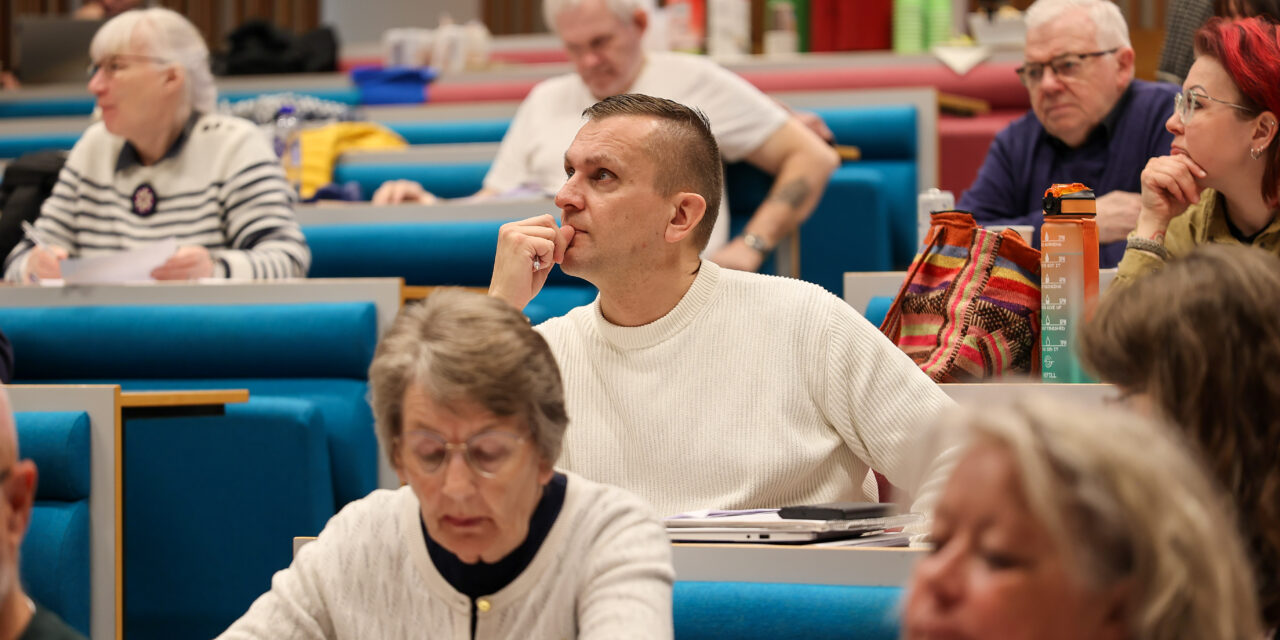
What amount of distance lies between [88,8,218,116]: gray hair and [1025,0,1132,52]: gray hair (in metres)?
1.81

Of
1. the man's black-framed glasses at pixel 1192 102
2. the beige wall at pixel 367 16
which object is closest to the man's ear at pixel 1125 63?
the man's black-framed glasses at pixel 1192 102

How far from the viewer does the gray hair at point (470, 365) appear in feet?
3.87

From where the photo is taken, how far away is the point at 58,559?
2.06 metres

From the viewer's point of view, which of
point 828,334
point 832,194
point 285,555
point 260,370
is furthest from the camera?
point 832,194

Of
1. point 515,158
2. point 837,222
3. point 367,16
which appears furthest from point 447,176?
point 367,16

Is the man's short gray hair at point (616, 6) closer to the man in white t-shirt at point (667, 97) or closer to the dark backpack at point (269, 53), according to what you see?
the man in white t-shirt at point (667, 97)

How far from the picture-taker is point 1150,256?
196cm

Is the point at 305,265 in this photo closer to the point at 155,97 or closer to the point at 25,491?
the point at 155,97

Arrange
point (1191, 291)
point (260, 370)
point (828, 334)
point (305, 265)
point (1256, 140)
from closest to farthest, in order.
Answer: point (1191, 291), point (828, 334), point (1256, 140), point (260, 370), point (305, 265)

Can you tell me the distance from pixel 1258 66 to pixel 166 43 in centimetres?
228

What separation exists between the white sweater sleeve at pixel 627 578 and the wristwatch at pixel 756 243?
6.91 ft

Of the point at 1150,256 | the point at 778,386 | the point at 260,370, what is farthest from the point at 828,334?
the point at 260,370

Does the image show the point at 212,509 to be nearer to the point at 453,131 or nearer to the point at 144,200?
the point at 144,200

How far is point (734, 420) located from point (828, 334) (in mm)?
162
